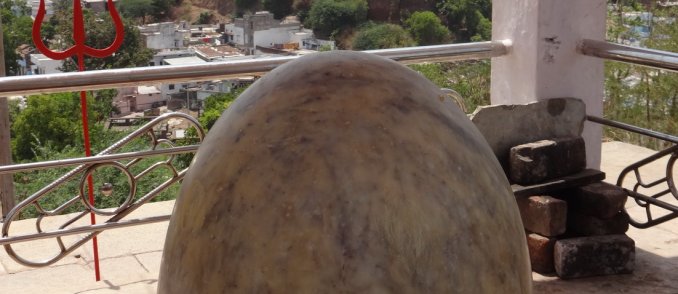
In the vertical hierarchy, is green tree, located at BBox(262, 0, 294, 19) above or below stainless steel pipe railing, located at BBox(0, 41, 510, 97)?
below

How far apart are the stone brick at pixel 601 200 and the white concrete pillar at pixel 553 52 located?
729 millimetres

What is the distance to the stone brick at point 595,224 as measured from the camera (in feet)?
11.9

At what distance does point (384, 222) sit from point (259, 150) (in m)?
0.23

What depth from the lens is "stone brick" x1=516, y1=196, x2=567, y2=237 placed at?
3.55m

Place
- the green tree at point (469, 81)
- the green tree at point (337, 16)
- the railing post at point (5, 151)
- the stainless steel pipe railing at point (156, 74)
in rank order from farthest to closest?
the green tree at point (337, 16), the green tree at point (469, 81), the railing post at point (5, 151), the stainless steel pipe railing at point (156, 74)

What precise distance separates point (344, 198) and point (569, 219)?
2492mm

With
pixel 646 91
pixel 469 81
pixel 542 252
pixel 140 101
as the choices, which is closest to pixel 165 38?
pixel 140 101

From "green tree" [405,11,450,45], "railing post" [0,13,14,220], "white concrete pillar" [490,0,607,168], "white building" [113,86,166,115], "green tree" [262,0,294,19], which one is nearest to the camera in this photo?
"white concrete pillar" [490,0,607,168]

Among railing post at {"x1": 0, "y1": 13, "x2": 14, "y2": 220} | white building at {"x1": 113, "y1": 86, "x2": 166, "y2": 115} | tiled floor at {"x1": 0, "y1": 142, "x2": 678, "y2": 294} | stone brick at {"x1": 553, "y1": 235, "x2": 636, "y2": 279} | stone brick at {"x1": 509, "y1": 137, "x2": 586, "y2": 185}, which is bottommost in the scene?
white building at {"x1": 113, "y1": 86, "x2": 166, "y2": 115}

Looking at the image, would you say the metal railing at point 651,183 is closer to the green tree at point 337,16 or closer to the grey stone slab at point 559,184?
the grey stone slab at point 559,184

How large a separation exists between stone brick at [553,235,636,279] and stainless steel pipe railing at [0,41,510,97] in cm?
100

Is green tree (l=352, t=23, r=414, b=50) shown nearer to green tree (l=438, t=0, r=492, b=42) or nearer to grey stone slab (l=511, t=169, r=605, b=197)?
green tree (l=438, t=0, r=492, b=42)

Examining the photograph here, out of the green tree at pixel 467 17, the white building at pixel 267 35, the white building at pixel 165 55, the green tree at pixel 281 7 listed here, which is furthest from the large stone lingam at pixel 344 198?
the green tree at pixel 281 7

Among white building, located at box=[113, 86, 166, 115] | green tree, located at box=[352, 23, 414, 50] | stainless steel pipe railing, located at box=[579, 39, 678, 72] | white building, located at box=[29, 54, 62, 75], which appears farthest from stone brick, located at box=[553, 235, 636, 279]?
white building, located at box=[113, 86, 166, 115]
